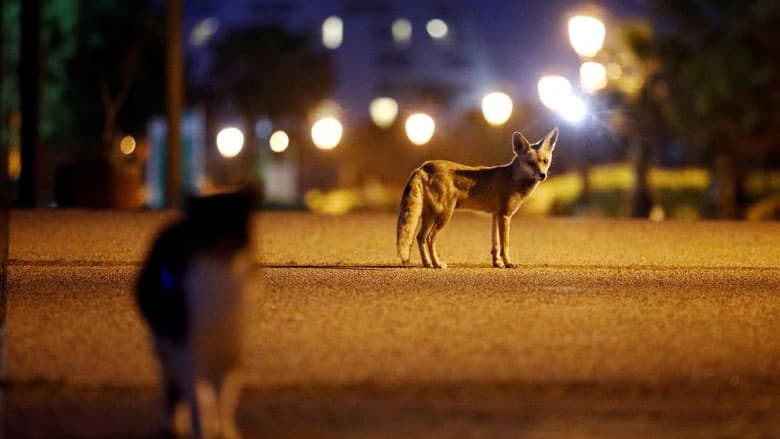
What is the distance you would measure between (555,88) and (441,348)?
64.7ft

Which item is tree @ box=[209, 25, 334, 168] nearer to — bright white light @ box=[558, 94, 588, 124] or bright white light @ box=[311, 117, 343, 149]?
bright white light @ box=[311, 117, 343, 149]

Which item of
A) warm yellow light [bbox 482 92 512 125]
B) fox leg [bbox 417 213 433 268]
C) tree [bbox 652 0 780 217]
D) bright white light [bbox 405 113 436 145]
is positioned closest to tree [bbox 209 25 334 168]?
tree [bbox 652 0 780 217]

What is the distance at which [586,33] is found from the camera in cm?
2625

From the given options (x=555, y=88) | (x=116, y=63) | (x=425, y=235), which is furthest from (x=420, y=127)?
(x=425, y=235)

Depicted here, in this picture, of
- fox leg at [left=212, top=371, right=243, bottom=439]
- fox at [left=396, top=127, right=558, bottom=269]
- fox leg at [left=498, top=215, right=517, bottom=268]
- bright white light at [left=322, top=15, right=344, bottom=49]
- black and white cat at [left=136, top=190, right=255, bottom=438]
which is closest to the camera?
black and white cat at [left=136, top=190, right=255, bottom=438]

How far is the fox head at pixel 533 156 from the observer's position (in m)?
16.0

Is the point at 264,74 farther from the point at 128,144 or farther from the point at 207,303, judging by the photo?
the point at 207,303

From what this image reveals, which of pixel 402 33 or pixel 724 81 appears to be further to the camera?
pixel 402 33

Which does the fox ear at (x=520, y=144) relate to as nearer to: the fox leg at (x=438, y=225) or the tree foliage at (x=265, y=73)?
the fox leg at (x=438, y=225)

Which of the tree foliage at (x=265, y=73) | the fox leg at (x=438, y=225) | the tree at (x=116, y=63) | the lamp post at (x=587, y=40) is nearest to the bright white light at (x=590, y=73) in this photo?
the lamp post at (x=587, y=40)

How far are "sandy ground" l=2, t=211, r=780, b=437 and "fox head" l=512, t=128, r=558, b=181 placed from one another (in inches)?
50.9

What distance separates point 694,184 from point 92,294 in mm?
41844

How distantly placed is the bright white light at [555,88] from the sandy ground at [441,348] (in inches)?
441

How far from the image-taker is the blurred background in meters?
32.2
